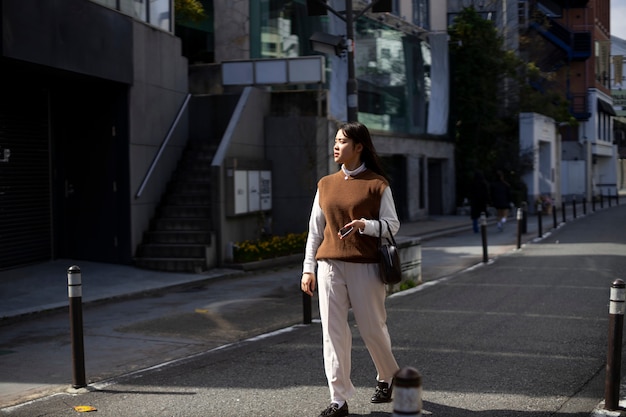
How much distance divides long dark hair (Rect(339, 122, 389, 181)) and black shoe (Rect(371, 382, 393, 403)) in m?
1.49

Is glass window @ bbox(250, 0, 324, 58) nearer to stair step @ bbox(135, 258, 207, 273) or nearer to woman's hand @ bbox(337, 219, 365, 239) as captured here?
stair step @ bbox(135, 258, 207, 273)

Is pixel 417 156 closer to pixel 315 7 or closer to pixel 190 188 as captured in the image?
pixel 190 188

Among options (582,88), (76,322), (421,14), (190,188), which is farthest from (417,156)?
(582,88)

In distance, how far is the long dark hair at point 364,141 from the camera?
6.18 metres

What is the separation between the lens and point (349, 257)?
6039mm

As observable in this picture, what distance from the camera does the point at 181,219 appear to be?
17.6 meters

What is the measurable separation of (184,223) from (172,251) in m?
0.92

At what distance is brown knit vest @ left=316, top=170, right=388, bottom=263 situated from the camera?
238 inches

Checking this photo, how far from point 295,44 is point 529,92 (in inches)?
848

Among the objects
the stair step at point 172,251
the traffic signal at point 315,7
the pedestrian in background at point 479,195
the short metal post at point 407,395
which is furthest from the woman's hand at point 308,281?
the pedestrian in background at point 479,195

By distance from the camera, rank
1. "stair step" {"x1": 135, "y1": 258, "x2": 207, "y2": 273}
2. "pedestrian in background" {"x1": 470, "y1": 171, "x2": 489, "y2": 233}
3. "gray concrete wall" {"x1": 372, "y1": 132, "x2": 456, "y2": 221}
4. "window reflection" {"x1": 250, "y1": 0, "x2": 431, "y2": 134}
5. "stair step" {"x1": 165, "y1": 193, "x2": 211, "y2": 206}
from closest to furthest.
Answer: "stair step" {"x1": 135, "y1": 258, "x2": 207, "y2": 273} < "stair step" {"x1": 165, "y1": 193, "x2": 211, "y2": 206} < "window reflection" {"x1": 250, "y1": 0, "x2": 431, "y2": 134} < "pedestrian in background" {"x1": 470, "y1": 171, "x2": 489, "y2": 233} < "gray concrete wall" {"x1": 372, "y1": 132, "x2": 456, "y2": 221}

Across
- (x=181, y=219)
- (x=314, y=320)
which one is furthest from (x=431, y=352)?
(x=181, y=219)

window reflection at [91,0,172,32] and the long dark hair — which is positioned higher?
window reflection at [91,0,172,32]

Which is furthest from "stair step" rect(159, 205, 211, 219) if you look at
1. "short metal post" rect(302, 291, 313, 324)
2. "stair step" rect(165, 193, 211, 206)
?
"short metal post" rect(302, 291, 313, 324)
